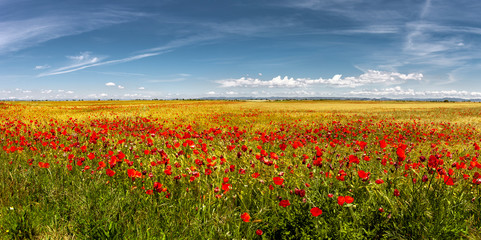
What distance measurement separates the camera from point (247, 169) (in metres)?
3.91

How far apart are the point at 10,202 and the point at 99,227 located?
1712 mm

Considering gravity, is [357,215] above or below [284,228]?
above

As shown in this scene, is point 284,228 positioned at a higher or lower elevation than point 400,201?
lower

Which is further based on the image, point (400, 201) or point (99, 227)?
point (400, 201)

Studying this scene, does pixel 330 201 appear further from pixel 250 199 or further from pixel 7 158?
pixel 7 158

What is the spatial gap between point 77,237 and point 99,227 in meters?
0.31

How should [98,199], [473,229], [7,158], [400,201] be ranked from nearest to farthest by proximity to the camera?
1. [473,229]
2. [400,201]
3. [98,199]
4. [7,158]

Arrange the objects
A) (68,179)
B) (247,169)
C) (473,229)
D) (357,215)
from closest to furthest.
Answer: (473,229), (357,215), (68,179), (247,169)

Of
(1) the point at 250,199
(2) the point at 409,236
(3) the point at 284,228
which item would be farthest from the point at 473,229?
(1) the point at 250,199

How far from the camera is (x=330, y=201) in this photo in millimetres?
2693

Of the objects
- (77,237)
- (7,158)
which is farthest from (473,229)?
(7,158)

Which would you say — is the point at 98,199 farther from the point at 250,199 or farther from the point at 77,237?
the point at 250,199

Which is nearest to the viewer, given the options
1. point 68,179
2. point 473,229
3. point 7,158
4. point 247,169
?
point 473,229

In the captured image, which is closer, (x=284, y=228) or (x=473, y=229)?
(x=473, y=229)
